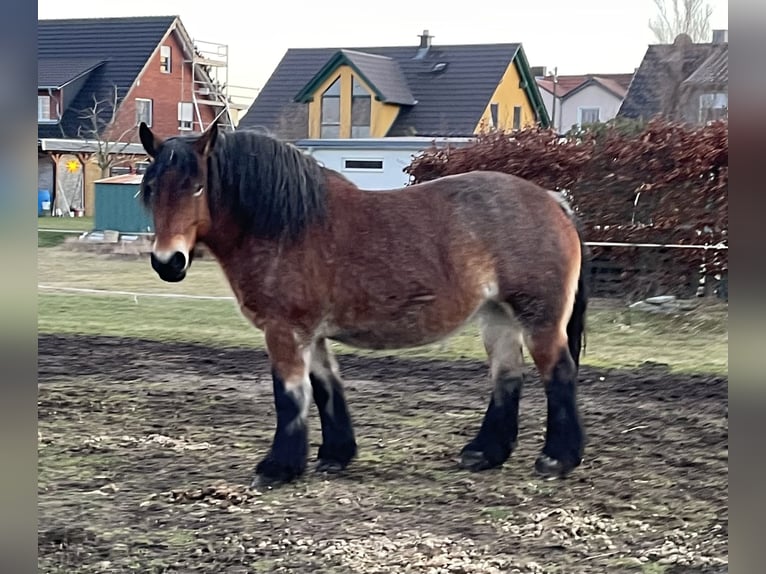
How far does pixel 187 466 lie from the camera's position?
4.03 meters

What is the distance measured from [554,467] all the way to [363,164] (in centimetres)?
180

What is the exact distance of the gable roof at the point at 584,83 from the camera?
4.40 metres

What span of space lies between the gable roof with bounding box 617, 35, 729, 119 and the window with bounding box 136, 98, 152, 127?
2474 millimetres

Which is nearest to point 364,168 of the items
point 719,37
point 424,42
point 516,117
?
point 424,42

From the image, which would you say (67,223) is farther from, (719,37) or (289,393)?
(719,37)

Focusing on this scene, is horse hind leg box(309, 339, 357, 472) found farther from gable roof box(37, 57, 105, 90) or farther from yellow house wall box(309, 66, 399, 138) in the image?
gable roof box(37, 57, 105, 90)

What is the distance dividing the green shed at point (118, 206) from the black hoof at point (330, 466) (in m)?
1.49

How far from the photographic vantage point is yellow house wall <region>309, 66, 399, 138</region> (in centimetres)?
438

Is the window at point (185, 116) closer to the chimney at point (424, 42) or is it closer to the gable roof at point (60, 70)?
the gable roof at point (60, 70)

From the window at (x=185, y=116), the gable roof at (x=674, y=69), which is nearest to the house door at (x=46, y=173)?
the window at (x=185, y=116)

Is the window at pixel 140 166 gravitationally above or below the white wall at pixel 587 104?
below

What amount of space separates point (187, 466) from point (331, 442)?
0.68m
